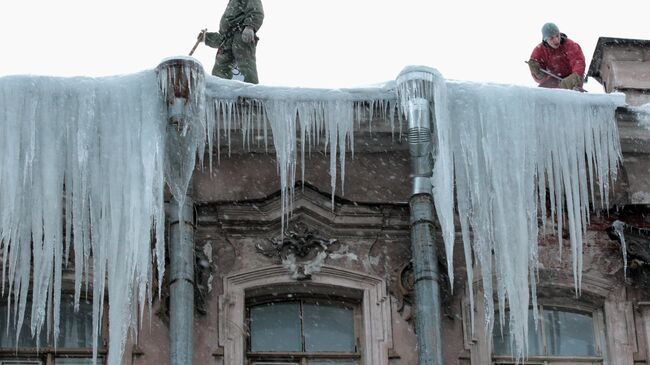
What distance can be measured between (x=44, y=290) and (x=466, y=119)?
12.6 feet

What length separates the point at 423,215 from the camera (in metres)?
16.1

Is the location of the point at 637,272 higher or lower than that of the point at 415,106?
lower

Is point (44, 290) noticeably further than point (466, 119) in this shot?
No

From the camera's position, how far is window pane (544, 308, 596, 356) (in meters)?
16.4

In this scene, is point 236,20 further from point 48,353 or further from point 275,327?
point 48,353

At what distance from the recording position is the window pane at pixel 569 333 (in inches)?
→ 646

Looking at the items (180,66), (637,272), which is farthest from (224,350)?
(637,272)

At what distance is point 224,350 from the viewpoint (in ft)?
51.7

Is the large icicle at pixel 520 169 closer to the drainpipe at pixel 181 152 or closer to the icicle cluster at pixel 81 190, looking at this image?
the drainpipe at pixel 181 152

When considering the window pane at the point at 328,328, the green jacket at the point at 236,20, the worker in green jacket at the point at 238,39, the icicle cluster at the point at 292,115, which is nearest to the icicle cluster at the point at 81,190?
the icicle cluster at the point at 292,115

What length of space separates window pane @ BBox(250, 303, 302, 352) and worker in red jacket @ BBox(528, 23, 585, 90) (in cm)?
350

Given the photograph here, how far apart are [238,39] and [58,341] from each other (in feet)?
11.5

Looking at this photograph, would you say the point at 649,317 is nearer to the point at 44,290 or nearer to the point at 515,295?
the point at 515,295

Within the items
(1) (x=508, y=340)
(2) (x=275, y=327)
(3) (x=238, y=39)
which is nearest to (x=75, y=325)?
(2) (x=275, y=327)
